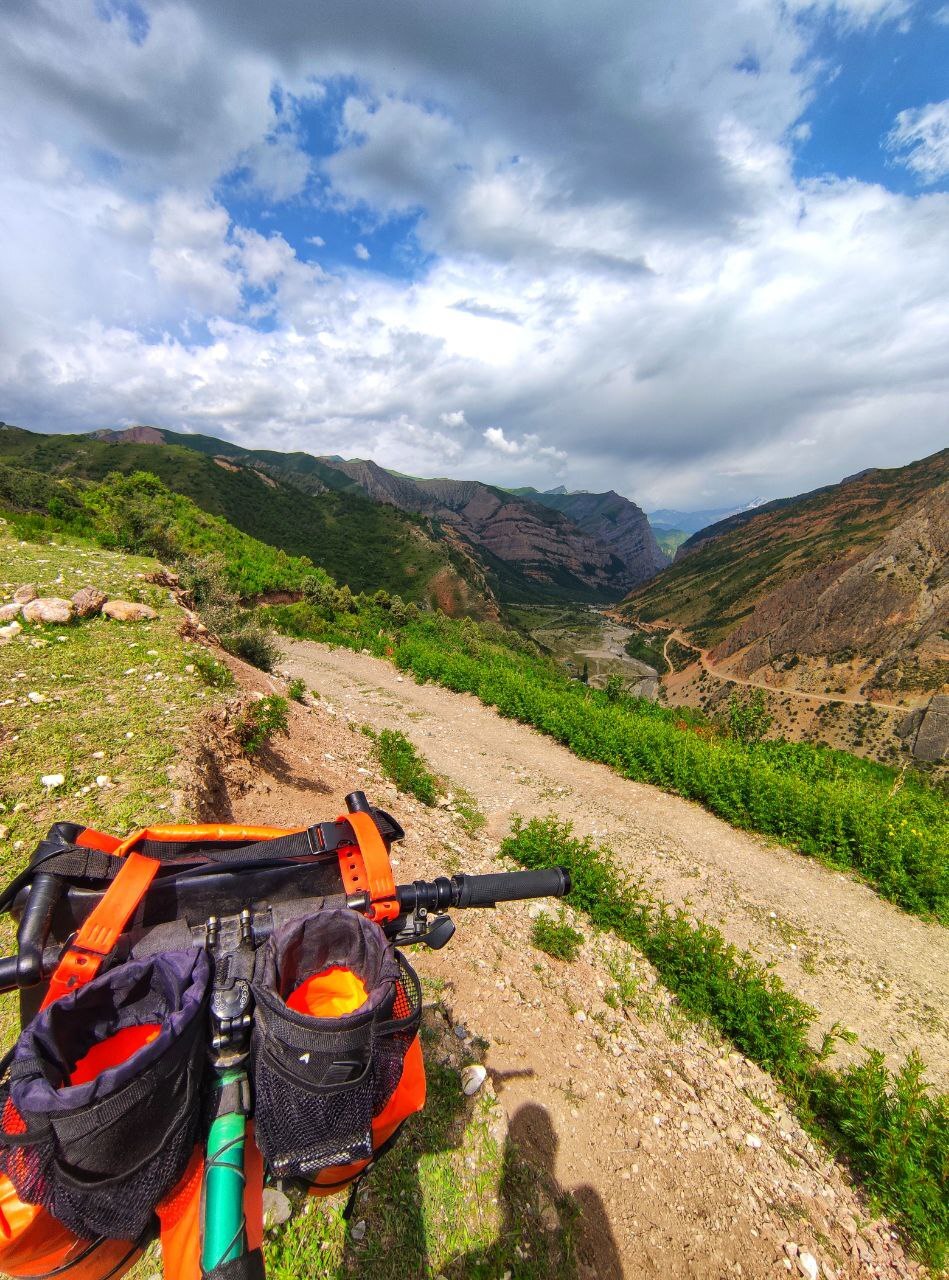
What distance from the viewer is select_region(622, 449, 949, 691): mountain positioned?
9100 centimetres

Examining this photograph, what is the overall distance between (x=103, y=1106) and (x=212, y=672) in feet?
25.0

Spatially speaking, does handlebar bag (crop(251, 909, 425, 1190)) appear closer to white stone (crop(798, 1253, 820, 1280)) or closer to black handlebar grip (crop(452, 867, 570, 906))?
black handlebar grip (crop(452, 867, 570, 906))

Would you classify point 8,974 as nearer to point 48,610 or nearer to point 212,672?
point 212,672

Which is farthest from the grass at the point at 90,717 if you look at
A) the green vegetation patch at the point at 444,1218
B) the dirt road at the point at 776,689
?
the dirt road at the point at 776,689

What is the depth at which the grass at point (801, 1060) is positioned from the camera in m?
4.17

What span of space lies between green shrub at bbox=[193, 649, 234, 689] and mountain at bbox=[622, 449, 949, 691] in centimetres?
10420

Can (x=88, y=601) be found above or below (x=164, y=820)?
above

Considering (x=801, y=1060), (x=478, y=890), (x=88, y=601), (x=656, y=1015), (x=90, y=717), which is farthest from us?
(x=88, y=601)

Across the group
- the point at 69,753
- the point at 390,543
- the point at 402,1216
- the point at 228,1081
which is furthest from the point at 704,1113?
the point at 390,543

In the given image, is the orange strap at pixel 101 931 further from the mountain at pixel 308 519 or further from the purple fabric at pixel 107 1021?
the mountain at pixel 308 519

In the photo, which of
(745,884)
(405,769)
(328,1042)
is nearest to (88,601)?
(405,769)

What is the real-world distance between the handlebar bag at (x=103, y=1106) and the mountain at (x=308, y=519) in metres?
78.5

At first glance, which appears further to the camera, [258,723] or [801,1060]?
[258,723]

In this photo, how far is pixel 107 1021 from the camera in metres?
1.45
